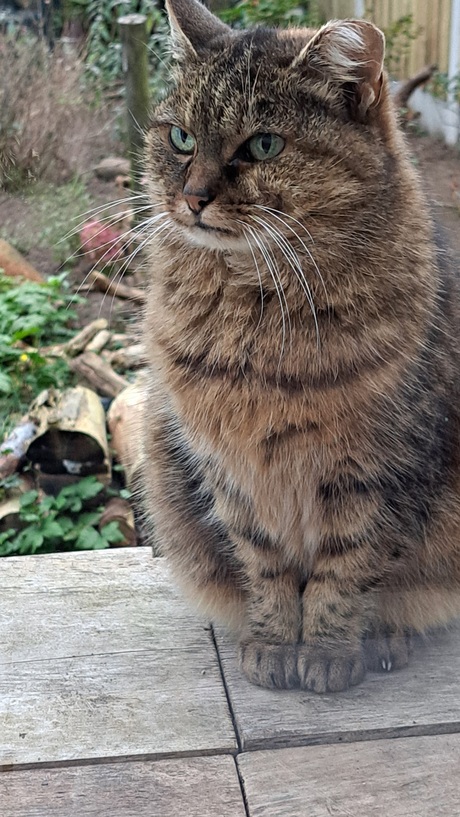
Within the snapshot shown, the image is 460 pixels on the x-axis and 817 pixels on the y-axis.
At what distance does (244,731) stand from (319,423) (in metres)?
0.42

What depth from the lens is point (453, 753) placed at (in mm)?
1106

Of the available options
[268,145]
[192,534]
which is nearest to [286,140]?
[268,145]

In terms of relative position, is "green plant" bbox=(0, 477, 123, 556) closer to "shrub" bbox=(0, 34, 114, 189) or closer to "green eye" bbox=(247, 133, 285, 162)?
"shrub" bbox=(0, 34, 114, 189)

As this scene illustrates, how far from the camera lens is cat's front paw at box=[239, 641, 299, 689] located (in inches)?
49.5

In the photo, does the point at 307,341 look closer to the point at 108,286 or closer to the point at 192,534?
the point at 192,534

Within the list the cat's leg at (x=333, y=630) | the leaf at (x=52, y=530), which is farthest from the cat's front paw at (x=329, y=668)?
the leaf at (x=52, y=530)

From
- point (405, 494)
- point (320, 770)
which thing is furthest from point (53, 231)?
point (320, 770)

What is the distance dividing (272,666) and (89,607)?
1.08 feet

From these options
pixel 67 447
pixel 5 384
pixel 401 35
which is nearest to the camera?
pixel 67 447

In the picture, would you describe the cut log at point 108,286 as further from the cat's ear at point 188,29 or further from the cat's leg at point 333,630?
the cat's leg at point 333,630

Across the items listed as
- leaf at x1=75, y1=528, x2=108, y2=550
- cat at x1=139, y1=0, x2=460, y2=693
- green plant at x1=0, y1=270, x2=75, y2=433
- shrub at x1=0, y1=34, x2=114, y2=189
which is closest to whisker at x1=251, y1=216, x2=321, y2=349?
cat at x1=139, y1=0, x2=460, y2=693

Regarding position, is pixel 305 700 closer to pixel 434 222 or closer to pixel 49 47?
pixel 434 222

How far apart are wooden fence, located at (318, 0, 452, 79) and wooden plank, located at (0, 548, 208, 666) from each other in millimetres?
1689

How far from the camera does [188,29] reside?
1207 mm
